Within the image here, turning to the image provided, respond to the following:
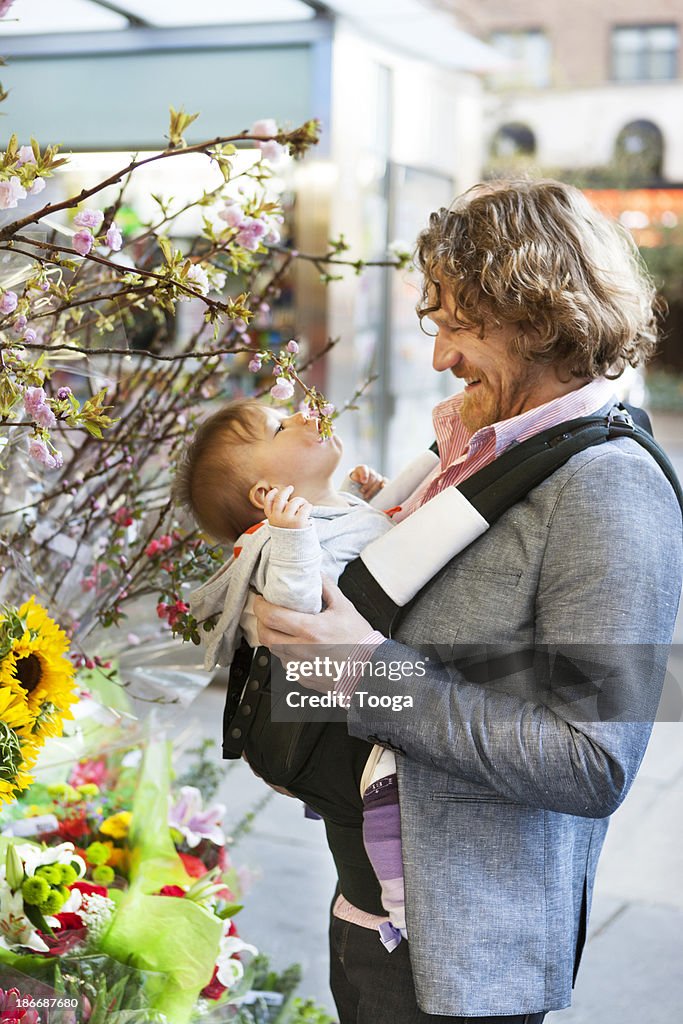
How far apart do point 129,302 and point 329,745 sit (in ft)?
2.31

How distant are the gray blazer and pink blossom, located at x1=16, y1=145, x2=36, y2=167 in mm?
631

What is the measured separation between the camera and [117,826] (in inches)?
77.9

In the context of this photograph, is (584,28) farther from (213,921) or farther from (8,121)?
(213,921)

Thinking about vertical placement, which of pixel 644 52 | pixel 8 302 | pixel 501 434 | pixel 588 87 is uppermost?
pixel 644 52

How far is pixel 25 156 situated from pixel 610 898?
291cm

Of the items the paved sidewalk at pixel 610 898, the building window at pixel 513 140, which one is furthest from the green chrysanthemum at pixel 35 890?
the building window at pixel 513 140

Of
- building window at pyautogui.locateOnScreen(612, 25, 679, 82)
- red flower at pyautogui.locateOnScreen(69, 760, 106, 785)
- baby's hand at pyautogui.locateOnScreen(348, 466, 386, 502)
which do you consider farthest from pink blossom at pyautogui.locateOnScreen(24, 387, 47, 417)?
building window at pyautogui.locateOnScreen(612, 25, 679, 82)

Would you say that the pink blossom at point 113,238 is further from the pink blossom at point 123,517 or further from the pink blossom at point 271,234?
the pink blossom at point 123,517

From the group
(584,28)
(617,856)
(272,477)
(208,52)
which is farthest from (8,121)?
(584,28)

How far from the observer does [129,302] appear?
1659 millimetres

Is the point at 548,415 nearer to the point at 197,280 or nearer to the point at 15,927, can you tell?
the point at 197,280

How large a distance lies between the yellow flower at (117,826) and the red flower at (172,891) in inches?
7.9

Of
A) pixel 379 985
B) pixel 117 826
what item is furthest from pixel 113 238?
pixel 117 826

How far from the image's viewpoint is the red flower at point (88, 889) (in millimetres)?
1688
